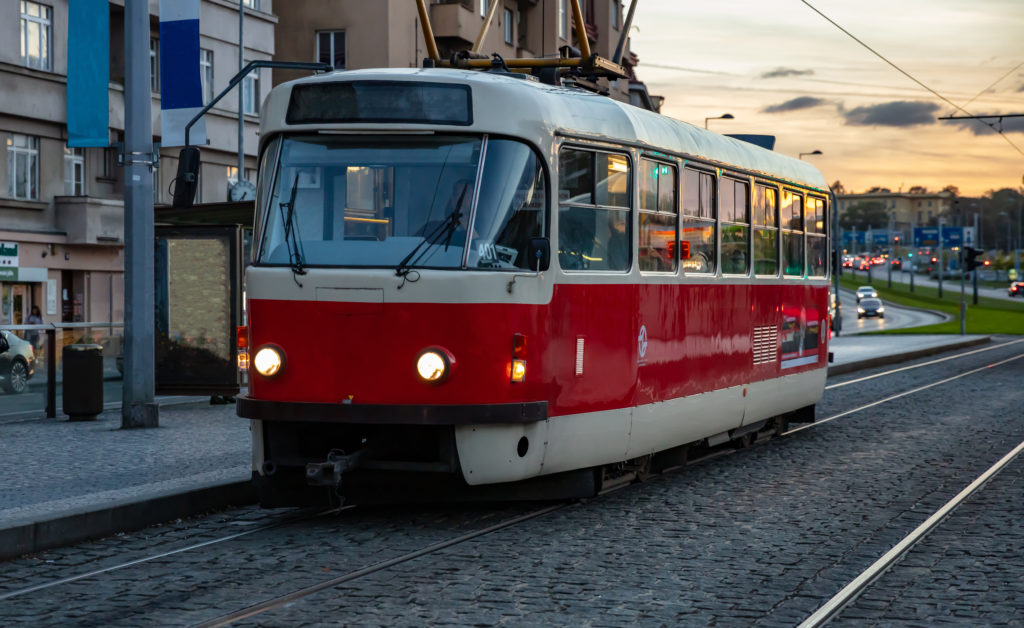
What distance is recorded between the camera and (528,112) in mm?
9625

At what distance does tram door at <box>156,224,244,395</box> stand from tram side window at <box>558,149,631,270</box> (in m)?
9.02

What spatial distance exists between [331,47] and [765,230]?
110 feet

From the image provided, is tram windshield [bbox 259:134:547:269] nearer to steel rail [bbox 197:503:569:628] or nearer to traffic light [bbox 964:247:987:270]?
steel rail [bbox 197:503:569:628]

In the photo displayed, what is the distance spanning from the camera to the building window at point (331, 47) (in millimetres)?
45375

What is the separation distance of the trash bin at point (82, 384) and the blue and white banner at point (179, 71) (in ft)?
9.14

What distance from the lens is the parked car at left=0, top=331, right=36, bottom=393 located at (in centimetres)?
1717

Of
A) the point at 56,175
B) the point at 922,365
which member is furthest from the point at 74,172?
the point at 922,365

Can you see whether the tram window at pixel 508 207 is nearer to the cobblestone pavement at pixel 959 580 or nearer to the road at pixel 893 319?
the cobblestone pavement at pixel 959 580

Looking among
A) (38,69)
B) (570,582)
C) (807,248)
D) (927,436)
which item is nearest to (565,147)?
(570,582)

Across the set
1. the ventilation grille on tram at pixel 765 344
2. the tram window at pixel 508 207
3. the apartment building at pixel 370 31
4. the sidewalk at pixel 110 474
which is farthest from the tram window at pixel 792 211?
the apartment building at pixel 370 31

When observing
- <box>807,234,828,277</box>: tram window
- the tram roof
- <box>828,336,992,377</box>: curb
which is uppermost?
the tram roof

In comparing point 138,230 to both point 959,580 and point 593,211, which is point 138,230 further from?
point 959,580

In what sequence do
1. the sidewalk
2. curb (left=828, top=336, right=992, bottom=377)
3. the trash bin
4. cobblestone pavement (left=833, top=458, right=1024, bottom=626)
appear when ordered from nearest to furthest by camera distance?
cobblestone pavement (left=833, top=458, right=1024, bottom=626)
the sidewalk
the trash bin
curb (left=828, top=336, right=992, bottom=377)

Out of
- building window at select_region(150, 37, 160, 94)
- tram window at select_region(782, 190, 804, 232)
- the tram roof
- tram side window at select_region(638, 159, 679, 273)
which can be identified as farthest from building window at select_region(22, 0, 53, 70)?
the tram roof
